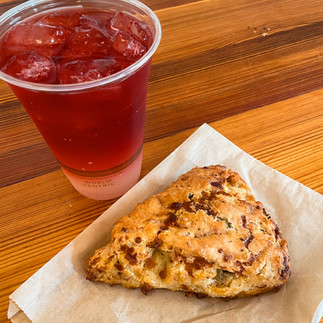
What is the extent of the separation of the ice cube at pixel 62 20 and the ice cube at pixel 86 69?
149mm

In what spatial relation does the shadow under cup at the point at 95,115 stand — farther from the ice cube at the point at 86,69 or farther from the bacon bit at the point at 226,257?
the bacon bit at the point at 226,257

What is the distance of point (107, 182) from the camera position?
3.61 feet

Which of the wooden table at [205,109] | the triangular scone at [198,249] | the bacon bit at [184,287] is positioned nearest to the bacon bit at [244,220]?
the triangular scone at [198,249]

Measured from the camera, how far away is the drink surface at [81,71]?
2.65 ft

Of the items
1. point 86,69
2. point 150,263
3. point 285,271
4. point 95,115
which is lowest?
point 285,271

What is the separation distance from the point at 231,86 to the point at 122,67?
780 mm

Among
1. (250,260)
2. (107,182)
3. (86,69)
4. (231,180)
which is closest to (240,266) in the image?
(250,260)

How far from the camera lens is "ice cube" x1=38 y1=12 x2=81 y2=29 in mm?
925

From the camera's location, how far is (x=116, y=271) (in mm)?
900

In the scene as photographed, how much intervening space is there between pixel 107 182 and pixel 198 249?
0.38 m

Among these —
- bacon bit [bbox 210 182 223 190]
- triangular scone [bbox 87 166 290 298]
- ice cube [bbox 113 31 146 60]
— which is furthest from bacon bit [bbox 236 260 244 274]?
ice cube [bbox 113 31 146 60]

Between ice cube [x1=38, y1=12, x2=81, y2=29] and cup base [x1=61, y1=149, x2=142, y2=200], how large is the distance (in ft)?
1.34

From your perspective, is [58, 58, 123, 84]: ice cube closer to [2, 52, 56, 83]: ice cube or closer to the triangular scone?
[2, 52, 56, 83]: ice cube

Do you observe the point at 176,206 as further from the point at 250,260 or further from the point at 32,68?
the point at 32,68
